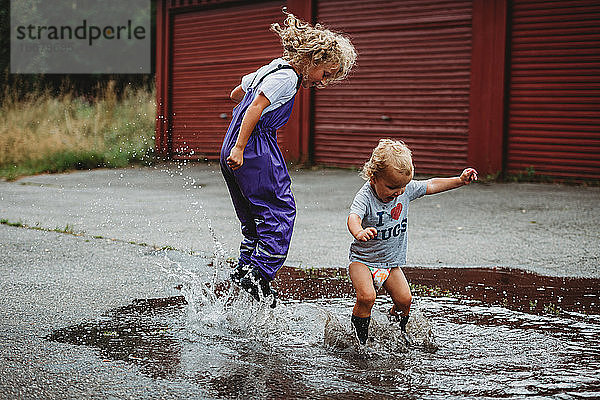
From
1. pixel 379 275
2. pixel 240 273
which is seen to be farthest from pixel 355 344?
pixel 240 273

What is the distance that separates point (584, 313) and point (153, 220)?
208 inches

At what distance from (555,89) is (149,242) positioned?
7.47 m

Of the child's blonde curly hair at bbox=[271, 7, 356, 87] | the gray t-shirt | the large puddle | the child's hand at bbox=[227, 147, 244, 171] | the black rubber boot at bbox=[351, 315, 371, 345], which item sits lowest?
the large puddle

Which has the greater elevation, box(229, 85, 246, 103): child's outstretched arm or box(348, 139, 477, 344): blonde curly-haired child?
box(229, 85, 246, 103): child's outstretched arm

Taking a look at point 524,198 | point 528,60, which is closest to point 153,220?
point 524,198

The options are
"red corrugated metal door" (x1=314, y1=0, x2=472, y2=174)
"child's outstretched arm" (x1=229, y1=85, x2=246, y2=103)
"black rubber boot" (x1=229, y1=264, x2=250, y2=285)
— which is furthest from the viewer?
"red corrugated metal door" (x1=314, y1=0, x2=472, y2=174)

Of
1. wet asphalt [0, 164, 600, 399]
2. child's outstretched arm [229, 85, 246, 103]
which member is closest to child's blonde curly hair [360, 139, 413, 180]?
child's outstretched arm [229, 85, 246, 103]

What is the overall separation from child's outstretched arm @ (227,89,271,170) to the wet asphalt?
1.19 m

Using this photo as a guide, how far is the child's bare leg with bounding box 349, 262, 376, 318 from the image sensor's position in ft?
13.2

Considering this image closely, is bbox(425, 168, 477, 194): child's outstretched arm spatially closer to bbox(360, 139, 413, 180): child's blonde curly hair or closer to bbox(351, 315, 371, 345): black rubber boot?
bbox(360, 139, 413, 180): child's blonde curly hair

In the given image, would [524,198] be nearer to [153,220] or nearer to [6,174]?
[153,220]

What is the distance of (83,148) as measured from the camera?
55.1 feet

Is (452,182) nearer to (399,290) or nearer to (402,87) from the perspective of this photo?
(399,290)

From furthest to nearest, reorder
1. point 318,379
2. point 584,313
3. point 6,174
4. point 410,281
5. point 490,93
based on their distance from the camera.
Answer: point 6,174 → point 490,93 → point 410,281 → point 584,313 → point 318,379
